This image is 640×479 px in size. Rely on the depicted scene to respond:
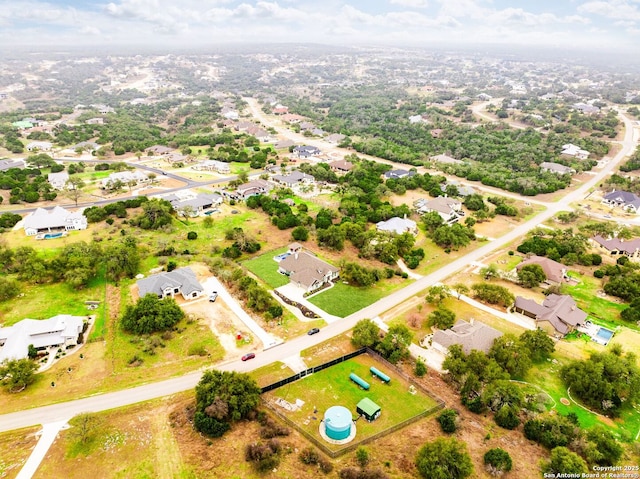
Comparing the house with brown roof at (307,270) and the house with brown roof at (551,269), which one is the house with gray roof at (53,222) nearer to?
the house with brown roof at (307,270)

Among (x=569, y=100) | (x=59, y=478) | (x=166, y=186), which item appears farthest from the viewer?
(x=569, y=100)

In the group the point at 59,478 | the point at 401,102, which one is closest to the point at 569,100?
the point at 401,102

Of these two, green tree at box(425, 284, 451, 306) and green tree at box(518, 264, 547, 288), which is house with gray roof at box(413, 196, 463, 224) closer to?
green tree at box(518, 264, 547, 288)

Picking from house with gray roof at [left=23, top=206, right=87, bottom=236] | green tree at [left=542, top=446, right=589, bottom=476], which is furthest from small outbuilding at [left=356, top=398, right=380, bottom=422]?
house with gray roof at [left=23, top=206, right=87, bottom=236]

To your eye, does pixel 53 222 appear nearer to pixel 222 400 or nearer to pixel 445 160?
pixel 222 400

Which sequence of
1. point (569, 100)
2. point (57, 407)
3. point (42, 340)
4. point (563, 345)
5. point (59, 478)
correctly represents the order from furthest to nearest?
point (569, 100)
point (563, 345)
point (42, 340)
point (57, 407)
point (59, 478)

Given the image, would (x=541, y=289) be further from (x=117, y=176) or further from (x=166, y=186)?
(x=117, y=176)
